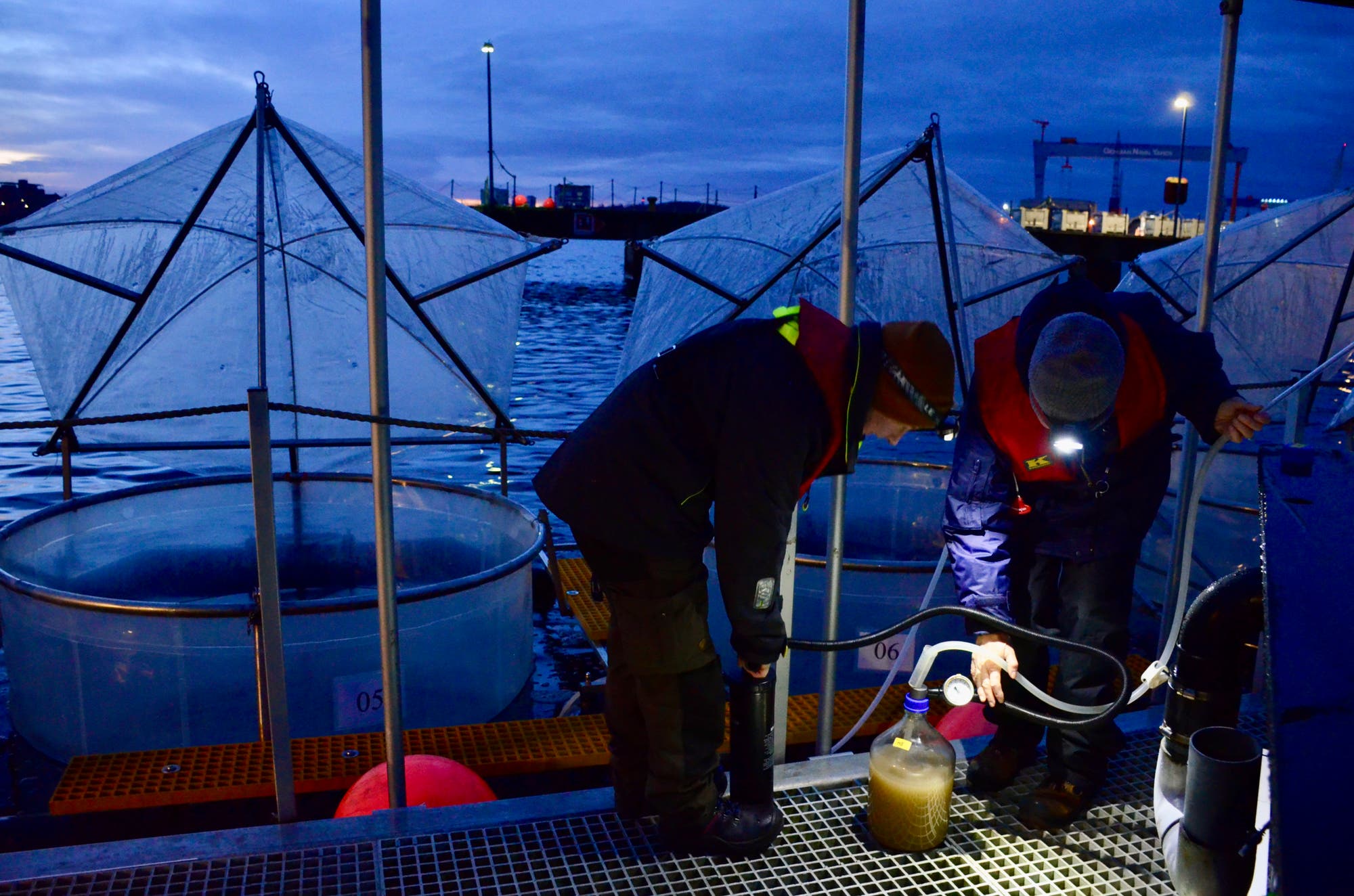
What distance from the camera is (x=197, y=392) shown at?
7852mm

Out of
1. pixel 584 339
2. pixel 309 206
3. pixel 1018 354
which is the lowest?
pixel 584 339

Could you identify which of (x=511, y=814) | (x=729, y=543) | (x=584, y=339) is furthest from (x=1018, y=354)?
(x=584, y=339)

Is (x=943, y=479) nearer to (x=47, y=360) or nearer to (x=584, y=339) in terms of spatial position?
(x=47, y=360)

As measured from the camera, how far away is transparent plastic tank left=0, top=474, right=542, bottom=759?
207 inches

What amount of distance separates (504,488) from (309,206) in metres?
2.76

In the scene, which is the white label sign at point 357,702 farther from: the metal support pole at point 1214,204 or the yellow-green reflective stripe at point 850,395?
the metal support pole at point 1214,204

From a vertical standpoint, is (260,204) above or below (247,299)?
above

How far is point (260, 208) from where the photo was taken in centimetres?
737

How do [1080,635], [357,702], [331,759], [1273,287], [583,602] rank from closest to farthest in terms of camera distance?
[1080,635], [331,759], [357,702], [583,602], [1273,287]

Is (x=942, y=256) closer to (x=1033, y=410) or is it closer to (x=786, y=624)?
(x=1033, y=410)

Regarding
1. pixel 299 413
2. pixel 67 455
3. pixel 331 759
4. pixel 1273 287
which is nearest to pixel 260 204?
pixel 67 455

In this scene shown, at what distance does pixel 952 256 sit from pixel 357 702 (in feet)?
16.1

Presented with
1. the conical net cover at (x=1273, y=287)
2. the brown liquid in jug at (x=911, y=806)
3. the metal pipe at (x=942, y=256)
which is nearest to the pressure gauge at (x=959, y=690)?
the brown liquid in jug at (x=911, y=806)

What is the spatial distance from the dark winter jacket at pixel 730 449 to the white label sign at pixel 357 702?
3075mm
